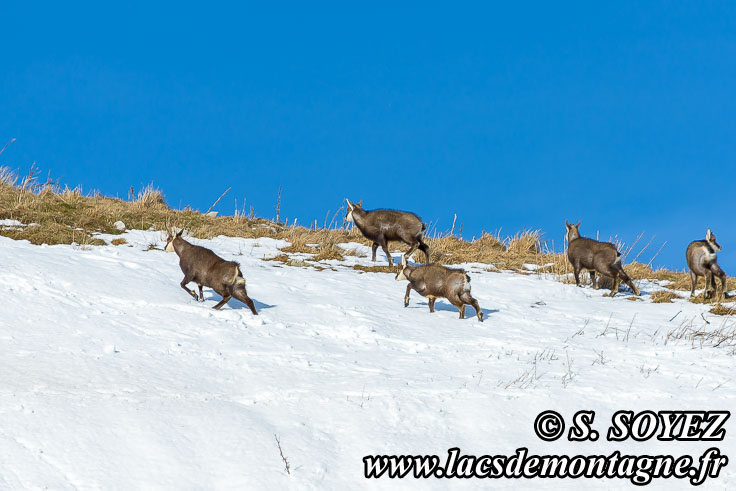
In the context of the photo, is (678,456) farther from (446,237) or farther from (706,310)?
(446,237)

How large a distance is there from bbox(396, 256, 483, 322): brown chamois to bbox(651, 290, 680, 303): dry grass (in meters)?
4.30

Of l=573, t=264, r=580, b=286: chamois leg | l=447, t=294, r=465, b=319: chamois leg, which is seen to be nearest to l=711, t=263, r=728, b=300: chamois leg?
l=573, t=264, r=580, b=286: chamois leg

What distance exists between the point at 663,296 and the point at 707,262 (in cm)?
100

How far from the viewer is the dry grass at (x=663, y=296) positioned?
12844mm

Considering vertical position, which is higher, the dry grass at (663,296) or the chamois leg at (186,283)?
the dry grass at (663,296)

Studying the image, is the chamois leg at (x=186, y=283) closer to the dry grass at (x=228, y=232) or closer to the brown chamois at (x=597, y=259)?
the dry grass at (x=228, y=232)

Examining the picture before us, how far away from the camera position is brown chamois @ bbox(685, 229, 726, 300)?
1273cm

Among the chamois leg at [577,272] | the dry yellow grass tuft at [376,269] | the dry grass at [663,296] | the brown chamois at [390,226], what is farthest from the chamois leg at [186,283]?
the dry grass at [663,296]

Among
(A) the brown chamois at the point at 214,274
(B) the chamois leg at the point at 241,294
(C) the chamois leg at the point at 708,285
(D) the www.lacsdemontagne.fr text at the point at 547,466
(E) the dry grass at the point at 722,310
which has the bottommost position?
(D) the www.lacsdemontagne.fr text at the point at 547,466

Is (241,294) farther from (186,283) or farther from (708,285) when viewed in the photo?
(708,285)

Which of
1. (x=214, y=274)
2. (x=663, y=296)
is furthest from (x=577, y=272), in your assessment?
(x=214, y=274)

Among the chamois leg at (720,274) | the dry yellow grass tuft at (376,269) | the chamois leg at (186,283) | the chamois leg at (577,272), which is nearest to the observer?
the chamois leg at (186,283)

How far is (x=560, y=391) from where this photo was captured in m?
6.96

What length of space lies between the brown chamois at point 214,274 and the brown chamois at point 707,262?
27.9ft
